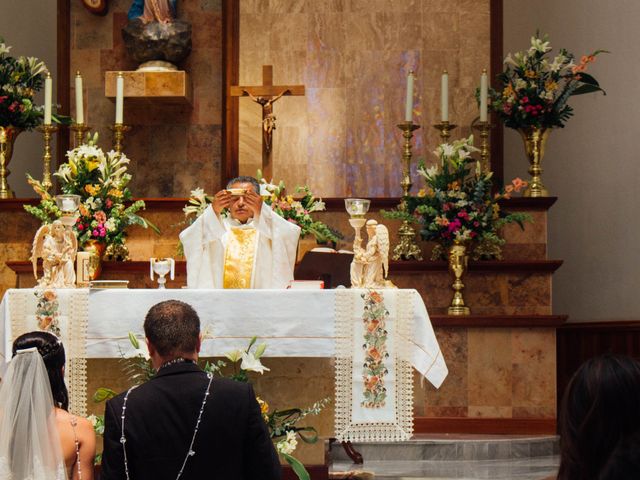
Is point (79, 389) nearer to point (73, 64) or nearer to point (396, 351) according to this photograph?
point (396, 351)

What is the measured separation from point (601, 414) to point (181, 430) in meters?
1.50

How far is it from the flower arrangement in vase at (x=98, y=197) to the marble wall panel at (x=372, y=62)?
6.54ft

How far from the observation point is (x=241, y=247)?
6.96 metres

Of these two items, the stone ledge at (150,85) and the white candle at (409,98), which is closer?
the white candle at (409,98)

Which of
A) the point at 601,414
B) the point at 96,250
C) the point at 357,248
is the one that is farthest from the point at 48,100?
the point at 601,414

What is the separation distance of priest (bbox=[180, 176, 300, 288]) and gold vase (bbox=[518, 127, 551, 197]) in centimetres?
287

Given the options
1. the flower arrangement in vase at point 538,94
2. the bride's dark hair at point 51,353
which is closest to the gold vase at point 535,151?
the flower arrangement in vase at point 538,94

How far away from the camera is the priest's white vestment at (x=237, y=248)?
6691mm

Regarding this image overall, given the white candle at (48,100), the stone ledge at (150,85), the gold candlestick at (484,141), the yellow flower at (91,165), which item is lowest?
the yellow flower at (91,165)

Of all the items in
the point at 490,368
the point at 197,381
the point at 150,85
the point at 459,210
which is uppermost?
the point at 150,85

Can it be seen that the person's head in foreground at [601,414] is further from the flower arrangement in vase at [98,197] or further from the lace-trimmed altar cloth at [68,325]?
the flower arrangement in vase at [98,197]

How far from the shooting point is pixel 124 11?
10758 mm

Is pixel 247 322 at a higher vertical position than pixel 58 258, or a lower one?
lower

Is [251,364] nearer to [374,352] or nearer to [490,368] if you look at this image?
[374,352]
